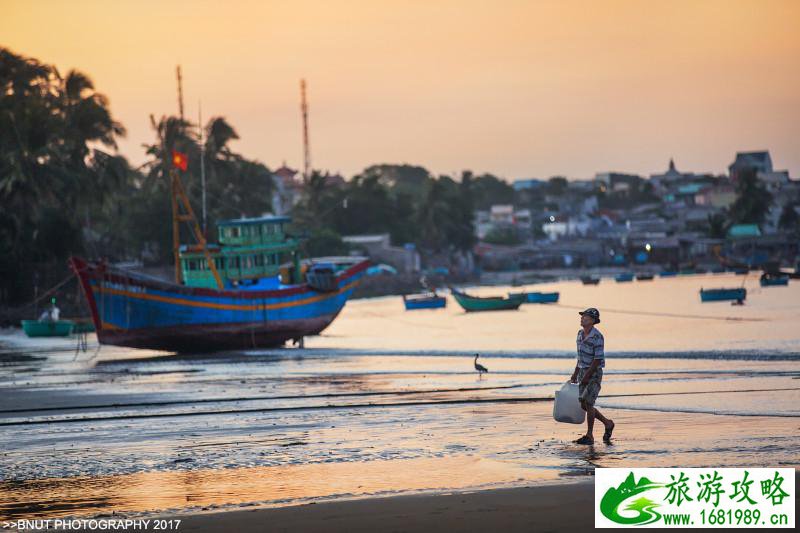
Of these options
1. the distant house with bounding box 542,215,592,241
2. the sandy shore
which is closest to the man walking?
the sandy shore

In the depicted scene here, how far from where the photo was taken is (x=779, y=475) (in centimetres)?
1040

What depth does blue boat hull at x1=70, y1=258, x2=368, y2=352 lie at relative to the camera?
132 feet

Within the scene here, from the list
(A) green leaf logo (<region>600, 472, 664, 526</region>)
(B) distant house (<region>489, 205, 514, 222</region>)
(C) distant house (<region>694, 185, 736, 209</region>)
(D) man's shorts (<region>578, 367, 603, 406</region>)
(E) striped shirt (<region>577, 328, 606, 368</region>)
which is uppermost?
(C) distant house (<region>694, 185, 736, 209</region>)

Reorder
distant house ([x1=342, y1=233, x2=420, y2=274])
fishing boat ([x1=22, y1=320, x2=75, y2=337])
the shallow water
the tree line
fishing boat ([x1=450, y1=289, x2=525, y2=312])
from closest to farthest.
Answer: the shallow water → fishing boat ([x1=22, y1=320, x2=75, y2=337]) → the tree line → fishing boat ([x1=450, y1=289, x2=525, y2=312]) → distant house ([x1=342, y1=233, x2=420, y2=274])

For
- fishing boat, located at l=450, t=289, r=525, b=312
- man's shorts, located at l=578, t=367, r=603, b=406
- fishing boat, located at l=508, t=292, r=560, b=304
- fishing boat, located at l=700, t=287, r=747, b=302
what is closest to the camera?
man's shorts, located at l=578, t=367, r=603, b=406

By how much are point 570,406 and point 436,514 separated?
14.4 feet

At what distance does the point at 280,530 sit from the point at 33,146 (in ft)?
197

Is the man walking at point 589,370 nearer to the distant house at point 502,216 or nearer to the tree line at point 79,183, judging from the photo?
the tree line at point 79,183

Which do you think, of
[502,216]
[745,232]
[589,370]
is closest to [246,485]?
[589,370]

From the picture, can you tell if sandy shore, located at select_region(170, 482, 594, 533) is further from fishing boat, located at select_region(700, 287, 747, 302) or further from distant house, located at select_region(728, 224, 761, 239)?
distant house, located at select_region(728, 224, 761, 239)

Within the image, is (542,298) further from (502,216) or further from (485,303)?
(502,216)

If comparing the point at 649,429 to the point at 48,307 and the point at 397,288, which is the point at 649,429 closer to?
the point at 48,307

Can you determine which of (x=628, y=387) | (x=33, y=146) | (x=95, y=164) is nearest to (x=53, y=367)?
(x=628, y=387)

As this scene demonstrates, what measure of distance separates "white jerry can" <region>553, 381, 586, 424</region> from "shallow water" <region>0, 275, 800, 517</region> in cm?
31
